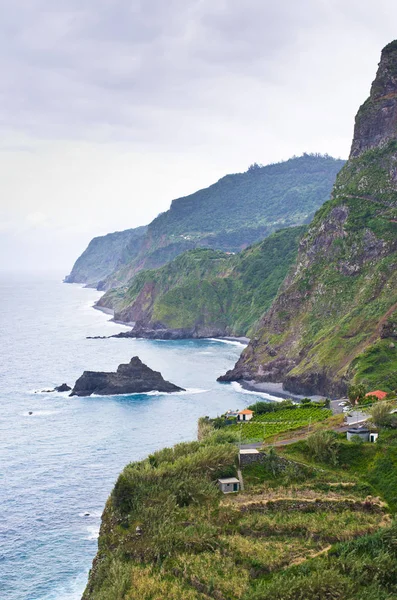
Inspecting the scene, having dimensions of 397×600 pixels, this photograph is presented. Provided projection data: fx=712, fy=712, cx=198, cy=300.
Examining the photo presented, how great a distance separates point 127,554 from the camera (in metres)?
49.5

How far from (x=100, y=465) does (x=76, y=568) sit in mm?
28391

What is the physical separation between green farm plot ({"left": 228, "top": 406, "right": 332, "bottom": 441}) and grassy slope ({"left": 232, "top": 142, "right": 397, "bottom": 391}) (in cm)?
3088

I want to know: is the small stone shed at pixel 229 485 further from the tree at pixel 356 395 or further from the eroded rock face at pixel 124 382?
the eroded rock face at pixel 124 382

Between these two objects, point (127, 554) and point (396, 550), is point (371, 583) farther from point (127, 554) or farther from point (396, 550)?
point (127, 554)

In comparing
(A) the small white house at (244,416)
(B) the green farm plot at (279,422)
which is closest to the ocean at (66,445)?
(A) the small white house at (244,416)

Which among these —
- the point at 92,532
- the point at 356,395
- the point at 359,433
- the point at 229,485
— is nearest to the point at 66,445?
the point at 92,532

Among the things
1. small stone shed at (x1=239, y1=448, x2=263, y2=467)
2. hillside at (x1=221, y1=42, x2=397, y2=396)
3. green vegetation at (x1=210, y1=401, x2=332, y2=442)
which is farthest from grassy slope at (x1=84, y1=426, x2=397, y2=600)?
hillside at (x1=221, y1=42, x2=397, y2=396)

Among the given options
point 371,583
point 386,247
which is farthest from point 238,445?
point 386,247

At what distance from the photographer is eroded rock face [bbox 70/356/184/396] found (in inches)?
5623

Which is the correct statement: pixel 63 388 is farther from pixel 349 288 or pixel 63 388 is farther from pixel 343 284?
pixel 349 288

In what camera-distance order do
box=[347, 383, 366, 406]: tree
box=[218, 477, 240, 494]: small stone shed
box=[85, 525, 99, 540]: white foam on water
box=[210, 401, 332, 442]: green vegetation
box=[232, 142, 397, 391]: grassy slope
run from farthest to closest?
1. box=[232, 142, 397, 391]: grassy slope
2. box=[347, 383, 366, 406]: tree
3. box=[210, 401, 332, 442]: green vegetation
4. box=[85, 525, 99, 540]: white foam on water
5. box=[218, 477, 240, 494]: small stone shed

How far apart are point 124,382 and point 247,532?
9778cm

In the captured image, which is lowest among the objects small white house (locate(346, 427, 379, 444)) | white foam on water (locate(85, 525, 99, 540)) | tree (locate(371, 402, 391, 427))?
white foam on water (locate(85, 525, 99, 540))

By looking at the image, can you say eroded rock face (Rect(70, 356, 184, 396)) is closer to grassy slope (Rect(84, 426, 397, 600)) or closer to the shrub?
grassy slope (Rect(84, 426, 397, 600))
